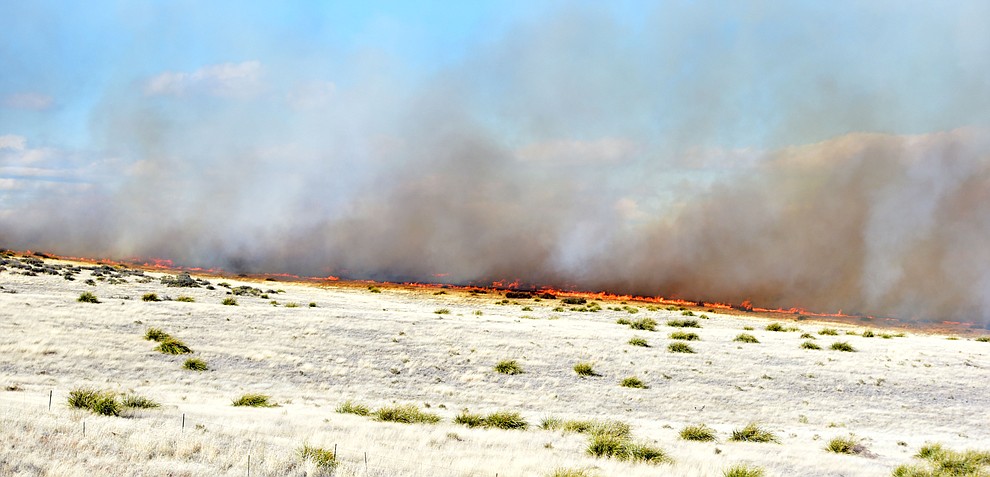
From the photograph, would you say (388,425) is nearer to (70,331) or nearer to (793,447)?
(793,447)

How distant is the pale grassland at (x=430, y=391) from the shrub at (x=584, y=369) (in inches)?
13.9

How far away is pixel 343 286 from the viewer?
91812mm

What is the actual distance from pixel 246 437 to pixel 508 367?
Result: 50.7 ft

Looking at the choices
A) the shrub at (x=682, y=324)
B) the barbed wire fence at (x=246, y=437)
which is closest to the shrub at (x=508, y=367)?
the barbed wire fence at (x=246, y=437)

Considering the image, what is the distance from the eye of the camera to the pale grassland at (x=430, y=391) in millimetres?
11555

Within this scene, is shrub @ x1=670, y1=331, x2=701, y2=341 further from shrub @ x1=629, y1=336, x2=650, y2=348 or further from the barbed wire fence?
the barbed wire fence

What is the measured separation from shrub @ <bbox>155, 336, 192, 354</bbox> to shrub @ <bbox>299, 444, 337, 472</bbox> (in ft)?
54.8

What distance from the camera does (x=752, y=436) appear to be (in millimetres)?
17672

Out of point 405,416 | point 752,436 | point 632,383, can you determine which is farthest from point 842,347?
point 405,416

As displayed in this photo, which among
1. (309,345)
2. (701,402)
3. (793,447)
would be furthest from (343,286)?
(793,447)

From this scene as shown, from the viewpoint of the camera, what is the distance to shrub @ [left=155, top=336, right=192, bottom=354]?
24.8 metres

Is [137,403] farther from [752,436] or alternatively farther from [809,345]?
[809,345]

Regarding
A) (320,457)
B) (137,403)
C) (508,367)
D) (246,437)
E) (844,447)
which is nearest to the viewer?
(320,457)

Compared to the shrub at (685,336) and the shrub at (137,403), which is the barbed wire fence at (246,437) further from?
the shrub at (685,336)
